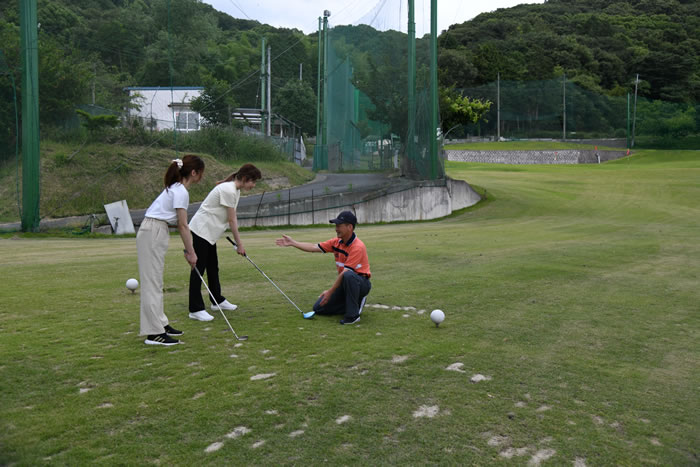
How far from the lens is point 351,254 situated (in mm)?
8117

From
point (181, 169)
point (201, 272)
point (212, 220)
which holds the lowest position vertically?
point (201, 272)

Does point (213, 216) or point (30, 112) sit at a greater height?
point (30, 112)

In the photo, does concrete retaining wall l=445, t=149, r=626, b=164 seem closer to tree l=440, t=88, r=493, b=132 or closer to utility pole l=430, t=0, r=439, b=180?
tree l=440, t=88, r=493, b=132

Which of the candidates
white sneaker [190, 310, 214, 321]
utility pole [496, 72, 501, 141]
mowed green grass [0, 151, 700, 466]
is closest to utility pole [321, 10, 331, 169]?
mowed green grass [0, 151, 700, 466]

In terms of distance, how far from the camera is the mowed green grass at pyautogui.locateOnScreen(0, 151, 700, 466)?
177 inches

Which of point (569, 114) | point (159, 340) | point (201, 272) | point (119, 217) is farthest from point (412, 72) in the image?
point (569, 114)

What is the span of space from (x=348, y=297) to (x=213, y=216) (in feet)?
6.58

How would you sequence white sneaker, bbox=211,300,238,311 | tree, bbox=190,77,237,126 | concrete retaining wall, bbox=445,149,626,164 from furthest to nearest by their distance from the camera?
concrete retaining wall, bbox=445,149,626,164, tree, bbox=190,77,237,126, white sneaker, bbox=211,300,238,311

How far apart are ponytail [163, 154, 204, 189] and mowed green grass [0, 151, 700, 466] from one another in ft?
5.80

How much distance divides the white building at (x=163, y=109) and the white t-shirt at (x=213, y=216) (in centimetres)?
2348

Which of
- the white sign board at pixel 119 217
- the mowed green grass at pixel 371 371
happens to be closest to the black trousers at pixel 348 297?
the mowed green grass at pixel 371 371

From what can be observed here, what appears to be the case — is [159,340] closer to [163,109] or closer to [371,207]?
[371,207]

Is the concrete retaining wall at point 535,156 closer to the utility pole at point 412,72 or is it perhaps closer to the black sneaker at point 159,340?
the utility pole at point 412,72

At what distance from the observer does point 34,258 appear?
46.9ft
